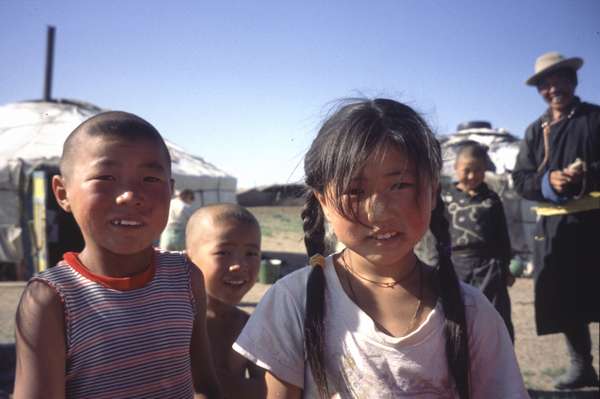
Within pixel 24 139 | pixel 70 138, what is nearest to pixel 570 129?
pixel 70 138

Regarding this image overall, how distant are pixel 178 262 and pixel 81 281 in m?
0.29

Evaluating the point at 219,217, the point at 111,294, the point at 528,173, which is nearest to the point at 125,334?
the point at 111,294

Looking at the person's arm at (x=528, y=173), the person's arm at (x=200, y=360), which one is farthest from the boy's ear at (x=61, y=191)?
the person's arm at (x=528, y=173)

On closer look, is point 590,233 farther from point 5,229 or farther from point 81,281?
point 5,229

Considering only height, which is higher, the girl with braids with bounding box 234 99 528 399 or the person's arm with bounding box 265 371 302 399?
the girl with braids with bounding box 234 99 528 399

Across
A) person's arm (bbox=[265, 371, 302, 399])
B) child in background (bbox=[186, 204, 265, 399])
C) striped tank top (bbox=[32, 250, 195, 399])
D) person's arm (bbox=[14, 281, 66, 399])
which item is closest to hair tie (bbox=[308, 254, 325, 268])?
person's arm (bbox=[265, 371, 302, 399])

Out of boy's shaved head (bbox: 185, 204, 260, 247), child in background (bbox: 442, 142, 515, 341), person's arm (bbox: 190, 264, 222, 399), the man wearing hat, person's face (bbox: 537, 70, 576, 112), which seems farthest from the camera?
child in background (bbox: 442, 142, 515, 341)

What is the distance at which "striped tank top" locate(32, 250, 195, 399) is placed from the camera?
1191 millimetres

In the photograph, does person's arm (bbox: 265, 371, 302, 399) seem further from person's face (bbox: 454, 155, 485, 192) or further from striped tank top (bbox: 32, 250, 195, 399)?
person's face (bbox: 454, 155, 485, 192)

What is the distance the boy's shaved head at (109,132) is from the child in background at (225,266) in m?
0.75

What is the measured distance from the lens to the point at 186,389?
134 cm

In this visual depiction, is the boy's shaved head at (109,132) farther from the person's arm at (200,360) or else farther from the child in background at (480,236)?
the child in background at (480,236)

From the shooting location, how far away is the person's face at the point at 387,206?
1.13m

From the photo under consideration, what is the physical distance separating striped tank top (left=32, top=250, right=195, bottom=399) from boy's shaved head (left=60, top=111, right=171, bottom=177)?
0.27 meters
